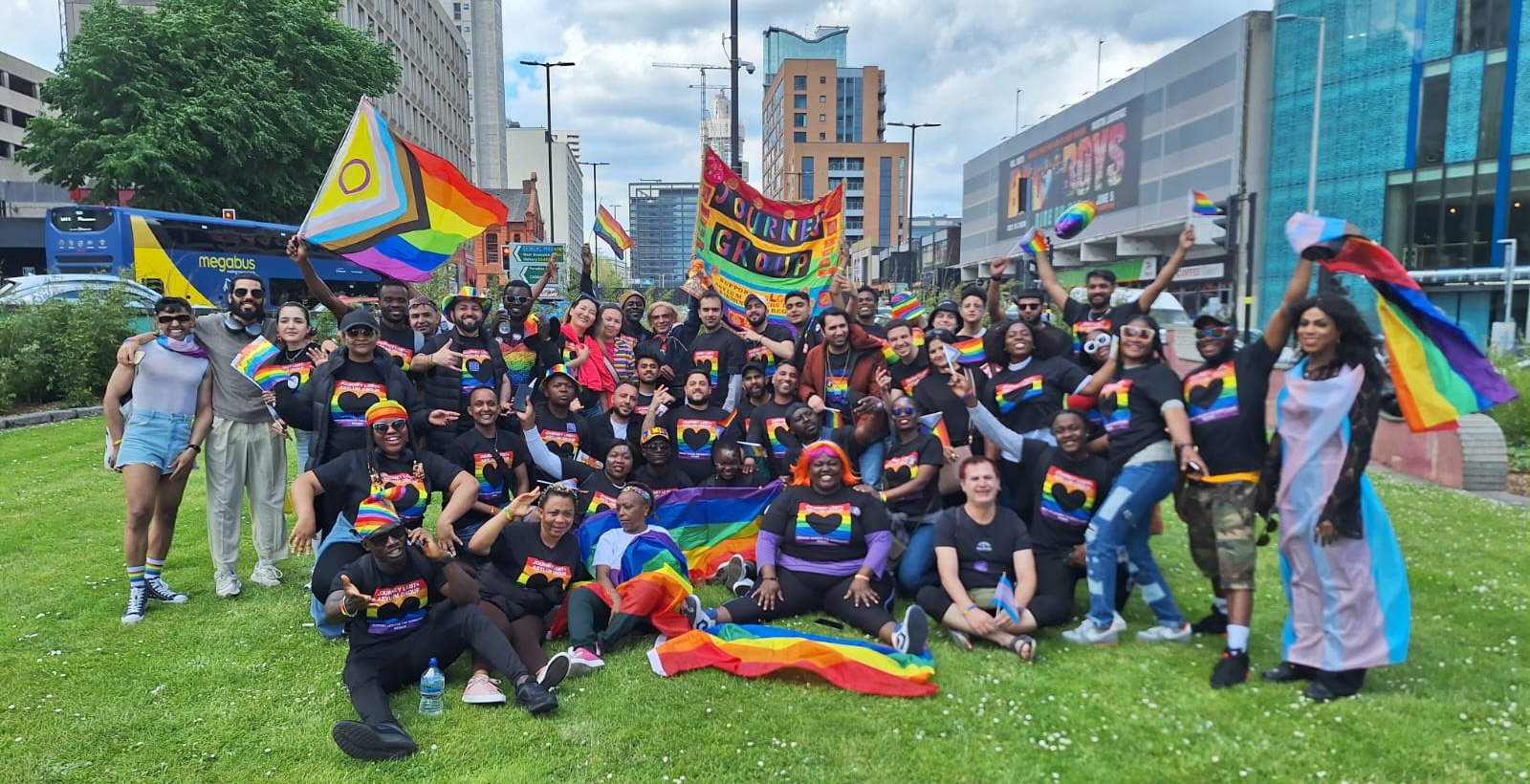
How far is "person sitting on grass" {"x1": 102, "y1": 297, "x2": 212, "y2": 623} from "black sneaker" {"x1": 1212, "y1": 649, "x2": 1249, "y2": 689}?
22.7ft

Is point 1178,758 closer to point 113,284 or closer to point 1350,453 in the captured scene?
point 1350,453

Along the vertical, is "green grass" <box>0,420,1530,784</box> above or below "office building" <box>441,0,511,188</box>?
below

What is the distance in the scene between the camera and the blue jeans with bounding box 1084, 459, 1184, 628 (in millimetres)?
5402

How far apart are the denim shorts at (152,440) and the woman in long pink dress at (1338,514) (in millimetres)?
7285

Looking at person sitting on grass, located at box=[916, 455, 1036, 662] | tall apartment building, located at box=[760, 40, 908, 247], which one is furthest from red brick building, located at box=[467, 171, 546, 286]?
person sitting on grass, located at box=[916, 455, 1036, 662]

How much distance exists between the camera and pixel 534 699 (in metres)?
4.77

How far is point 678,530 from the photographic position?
715 centimetres

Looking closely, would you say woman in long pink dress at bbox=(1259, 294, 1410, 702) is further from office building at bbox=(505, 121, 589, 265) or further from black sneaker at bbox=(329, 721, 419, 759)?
office building at bbox=(505, 121, 589, 265)

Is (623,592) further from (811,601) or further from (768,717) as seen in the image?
(768,717)

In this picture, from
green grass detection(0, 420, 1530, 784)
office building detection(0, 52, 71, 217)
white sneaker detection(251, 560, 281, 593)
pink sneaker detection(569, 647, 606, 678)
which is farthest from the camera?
office building detection(0, 52, 71, 217)

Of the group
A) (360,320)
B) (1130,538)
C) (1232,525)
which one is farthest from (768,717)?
(360,320)

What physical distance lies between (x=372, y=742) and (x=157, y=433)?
3.34m

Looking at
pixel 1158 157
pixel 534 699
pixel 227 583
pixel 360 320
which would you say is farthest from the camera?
pixel 1158 157

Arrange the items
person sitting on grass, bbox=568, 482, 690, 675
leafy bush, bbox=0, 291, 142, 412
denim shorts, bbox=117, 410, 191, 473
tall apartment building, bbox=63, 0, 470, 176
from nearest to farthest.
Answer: person sitting on grass, bbox=568, 482, 690, 675 → denim shorts, bbox=117, 410, 191, 473 → leafy bush, bbox=0, 291, 142, 412 → tall apartment building, bbox=63, 0, 470, 176
